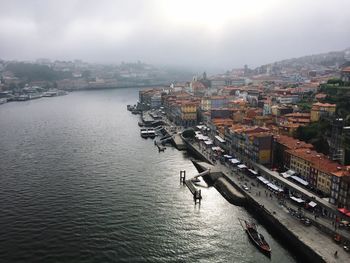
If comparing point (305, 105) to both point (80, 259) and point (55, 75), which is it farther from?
point (55, 75)

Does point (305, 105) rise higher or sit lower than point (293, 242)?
higher

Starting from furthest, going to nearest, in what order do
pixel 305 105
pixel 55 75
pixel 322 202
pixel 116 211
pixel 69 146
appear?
pixel 55 75
pixel 305 105
pixel 69 146
pixel 116 211
pixel 322 202

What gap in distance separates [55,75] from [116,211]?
131211 mm

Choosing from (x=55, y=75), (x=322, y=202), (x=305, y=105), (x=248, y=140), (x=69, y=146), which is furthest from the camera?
(x=55, y=75)

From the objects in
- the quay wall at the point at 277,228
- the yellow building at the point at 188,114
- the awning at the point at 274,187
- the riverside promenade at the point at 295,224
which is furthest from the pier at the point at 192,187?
the yellow building at the point at 188,114

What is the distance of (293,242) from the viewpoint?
1845 centimetres

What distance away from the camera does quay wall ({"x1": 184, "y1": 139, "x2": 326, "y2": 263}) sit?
56.7 feet

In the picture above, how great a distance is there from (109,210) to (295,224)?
10762 millimetres

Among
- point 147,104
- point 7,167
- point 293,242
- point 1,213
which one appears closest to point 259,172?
point 293,242

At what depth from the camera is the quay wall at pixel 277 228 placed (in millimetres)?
17281

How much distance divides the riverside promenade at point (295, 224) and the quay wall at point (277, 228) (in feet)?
0.18

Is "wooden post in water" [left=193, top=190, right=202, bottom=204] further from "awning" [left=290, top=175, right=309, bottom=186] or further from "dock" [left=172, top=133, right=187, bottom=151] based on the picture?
"dock" [left=172, top=133, right=187, bottom=151]

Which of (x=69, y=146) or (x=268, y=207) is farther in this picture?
(x=69, y=146)

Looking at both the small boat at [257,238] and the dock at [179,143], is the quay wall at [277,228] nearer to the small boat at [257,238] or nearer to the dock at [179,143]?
the small boat at [257,238]
